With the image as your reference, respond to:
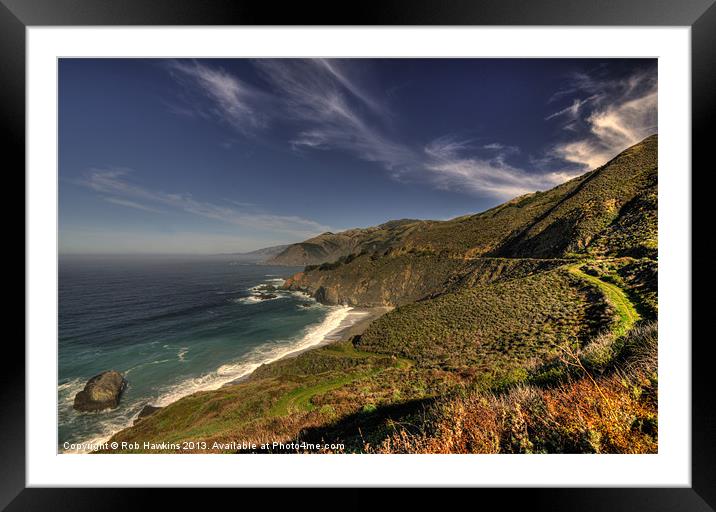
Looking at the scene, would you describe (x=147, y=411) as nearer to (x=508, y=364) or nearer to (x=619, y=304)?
(x=508, y=364)

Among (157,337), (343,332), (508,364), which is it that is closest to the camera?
(508,364)

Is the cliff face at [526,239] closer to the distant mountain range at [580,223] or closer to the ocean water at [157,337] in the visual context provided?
the distant mountain range at [580,223]

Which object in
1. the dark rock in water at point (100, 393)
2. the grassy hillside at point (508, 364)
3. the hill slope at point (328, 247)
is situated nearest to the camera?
the grassy hillside at point (508, 364)
